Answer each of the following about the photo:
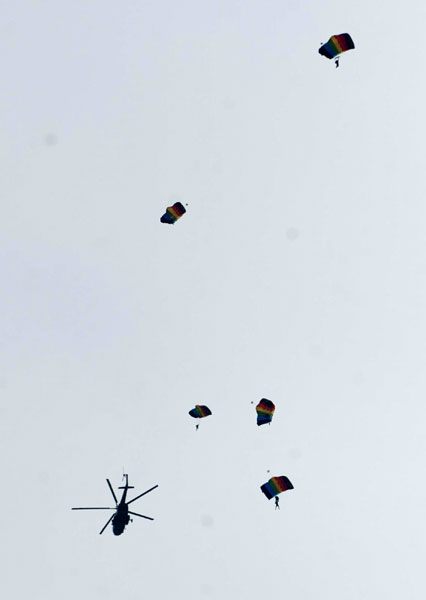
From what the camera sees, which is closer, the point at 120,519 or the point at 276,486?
the point at 276,486

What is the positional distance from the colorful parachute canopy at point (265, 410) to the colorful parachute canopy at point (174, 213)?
58.2 feet

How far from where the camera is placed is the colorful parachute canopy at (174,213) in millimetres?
74500

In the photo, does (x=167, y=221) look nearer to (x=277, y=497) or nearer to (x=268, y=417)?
(x=268, y=417)

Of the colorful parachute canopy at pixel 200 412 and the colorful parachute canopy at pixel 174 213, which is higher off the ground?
the colorful parachute canopy at pixel 174 213

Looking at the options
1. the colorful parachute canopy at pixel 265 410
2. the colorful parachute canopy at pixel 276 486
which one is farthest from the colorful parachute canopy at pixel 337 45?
the colorful parachute canopy at pixel 276 486

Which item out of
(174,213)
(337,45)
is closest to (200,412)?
(174,213)

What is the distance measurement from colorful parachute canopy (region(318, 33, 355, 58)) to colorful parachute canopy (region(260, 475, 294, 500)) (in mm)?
33944

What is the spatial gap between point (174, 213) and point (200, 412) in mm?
17607

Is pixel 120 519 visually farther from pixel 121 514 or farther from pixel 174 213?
pixel 174 213

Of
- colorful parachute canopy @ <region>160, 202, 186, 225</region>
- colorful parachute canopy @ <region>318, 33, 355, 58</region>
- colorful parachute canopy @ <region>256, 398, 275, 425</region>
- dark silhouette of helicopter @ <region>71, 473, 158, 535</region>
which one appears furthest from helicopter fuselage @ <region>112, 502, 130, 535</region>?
colorful parachute canopy @ <region>318, 33, 355, 58</region>

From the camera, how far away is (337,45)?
218 ft

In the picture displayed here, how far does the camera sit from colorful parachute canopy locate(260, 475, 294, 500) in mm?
67812

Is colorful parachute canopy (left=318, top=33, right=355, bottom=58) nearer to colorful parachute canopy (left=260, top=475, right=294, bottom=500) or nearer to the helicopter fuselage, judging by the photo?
colorful parachute canopy (left=260, top=475, right=294, bottom=500)

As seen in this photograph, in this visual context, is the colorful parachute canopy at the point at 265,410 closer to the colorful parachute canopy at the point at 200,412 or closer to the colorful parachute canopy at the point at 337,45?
the colorful parachute canopy at the point at 200,412
